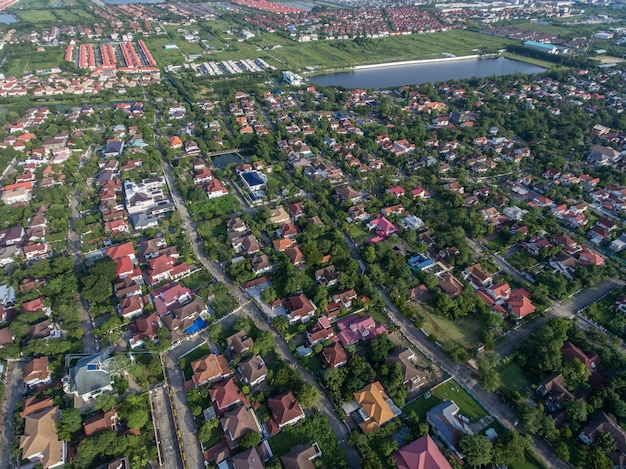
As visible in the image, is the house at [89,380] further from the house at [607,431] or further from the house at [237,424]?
the house at [607,431]

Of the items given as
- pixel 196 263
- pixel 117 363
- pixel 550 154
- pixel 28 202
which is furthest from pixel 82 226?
pixel 550 154

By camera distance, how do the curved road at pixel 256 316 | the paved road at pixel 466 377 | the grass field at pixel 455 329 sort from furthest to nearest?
the grass field at pixel 455 329
the curved road at pixel 256 316
the paved road at pixel 466 377

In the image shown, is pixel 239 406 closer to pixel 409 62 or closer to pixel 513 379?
pixel 513 379

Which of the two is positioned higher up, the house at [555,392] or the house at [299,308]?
the house at [299,308]

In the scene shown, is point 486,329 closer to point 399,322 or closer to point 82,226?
point 399,322

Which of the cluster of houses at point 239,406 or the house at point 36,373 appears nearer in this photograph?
the cluster of houses at point 239,406

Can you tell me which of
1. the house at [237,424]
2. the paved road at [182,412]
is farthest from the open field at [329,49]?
the house at [237,424]

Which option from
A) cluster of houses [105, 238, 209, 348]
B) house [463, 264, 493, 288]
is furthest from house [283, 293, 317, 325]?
house [463, 264, 493, 288]
